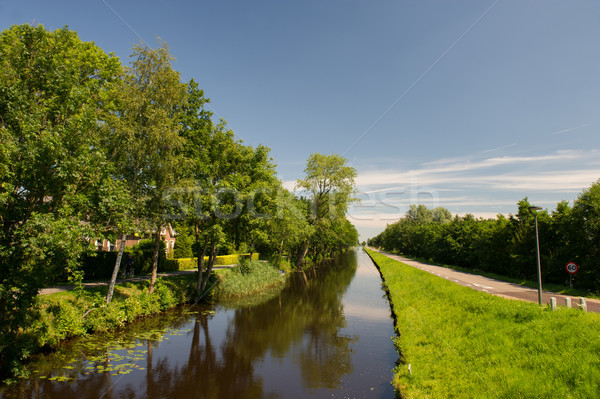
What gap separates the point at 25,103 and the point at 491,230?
44.3 m

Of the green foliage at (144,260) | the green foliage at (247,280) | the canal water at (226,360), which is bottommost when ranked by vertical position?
the canal water at (226,360)

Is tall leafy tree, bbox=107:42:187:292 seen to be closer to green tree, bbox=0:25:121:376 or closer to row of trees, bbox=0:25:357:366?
row of trees, bbox=0:25:357:366

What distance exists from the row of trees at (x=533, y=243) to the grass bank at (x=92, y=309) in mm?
26448

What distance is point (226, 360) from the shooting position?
1213 cm

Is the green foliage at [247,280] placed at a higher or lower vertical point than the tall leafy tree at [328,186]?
lower

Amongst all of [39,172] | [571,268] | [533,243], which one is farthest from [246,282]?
[533,243]

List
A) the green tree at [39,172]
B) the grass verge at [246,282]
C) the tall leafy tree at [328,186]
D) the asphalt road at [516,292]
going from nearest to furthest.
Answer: the green tree at [39,172], the asphalt road at [516,292], the grass verge at [246,282], the tall leafy tree at [328,186]

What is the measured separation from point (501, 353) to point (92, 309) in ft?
53.9

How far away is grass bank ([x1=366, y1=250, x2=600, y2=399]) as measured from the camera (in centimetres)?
803

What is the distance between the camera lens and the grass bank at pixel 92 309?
1004 cm

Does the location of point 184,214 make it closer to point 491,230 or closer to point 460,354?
point 460,354

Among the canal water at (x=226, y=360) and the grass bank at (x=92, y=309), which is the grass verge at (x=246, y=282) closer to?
the grass bank at (x=92, y=309)

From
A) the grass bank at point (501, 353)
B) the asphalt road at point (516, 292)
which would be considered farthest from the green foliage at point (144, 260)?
the asphalt road at point (516, 292)

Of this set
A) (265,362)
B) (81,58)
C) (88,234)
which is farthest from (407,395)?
(81,58)
